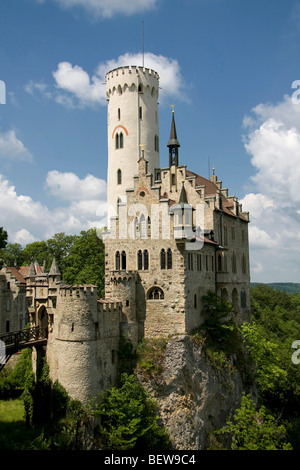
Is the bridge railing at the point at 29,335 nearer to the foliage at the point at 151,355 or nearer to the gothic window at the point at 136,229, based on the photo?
the foliage at the point at 151,355

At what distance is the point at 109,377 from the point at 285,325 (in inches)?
2224

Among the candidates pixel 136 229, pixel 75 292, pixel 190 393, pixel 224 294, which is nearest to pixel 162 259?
pixel 136 229

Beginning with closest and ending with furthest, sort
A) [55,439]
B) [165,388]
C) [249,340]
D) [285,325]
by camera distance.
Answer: [55,439] < [165,388] < [249,340] < [285,325]

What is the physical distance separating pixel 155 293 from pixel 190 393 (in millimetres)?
9294

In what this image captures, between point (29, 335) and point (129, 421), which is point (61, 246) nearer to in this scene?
point (29, 335)

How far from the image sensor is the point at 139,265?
39.2 meters

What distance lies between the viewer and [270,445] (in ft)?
113

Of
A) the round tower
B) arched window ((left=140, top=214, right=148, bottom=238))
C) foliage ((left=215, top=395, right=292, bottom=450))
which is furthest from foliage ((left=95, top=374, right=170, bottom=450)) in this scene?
the round tower

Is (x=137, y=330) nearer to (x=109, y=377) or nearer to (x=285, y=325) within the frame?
(x=109, y=377)

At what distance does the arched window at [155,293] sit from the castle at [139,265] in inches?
3.8

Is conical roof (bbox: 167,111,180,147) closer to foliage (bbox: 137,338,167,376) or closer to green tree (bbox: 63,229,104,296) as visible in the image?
green tree (bbox: 63,229,104,296)

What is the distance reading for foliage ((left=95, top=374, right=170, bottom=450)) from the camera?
101 feet
